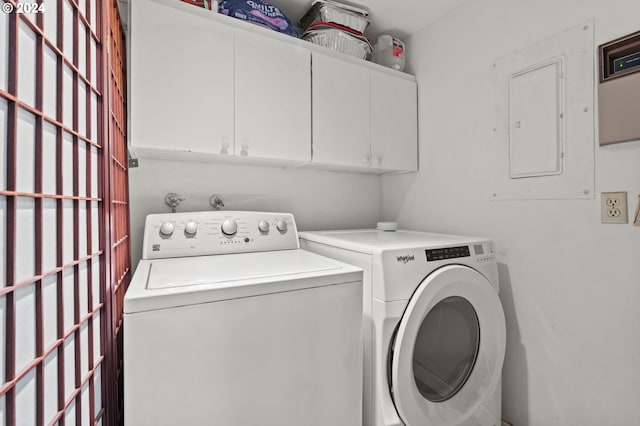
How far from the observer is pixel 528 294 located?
1.50 metres

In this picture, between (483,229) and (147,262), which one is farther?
(483,229)

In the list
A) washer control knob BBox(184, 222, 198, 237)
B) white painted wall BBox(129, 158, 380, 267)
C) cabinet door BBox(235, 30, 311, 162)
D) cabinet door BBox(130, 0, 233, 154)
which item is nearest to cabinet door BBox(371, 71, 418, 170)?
white painted wall BBox(129, 158, 380, 267)

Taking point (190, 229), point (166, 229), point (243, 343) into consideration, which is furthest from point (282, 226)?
point (243, 343)

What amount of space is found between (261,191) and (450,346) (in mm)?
1356

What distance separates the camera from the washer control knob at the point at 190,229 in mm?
1417

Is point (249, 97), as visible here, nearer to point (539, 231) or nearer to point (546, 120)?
point (546, 120)

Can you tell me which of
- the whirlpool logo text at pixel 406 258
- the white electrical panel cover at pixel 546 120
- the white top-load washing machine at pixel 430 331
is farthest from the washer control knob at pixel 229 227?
the white electrical panel cover at pixel 546 120

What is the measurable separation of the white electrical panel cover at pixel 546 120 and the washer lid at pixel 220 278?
1.07 metres

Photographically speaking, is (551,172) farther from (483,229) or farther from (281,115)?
(281,115)

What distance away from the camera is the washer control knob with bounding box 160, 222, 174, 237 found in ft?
4.55

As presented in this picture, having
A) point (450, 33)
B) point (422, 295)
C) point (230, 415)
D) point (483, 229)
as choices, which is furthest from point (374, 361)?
point (450, 33)

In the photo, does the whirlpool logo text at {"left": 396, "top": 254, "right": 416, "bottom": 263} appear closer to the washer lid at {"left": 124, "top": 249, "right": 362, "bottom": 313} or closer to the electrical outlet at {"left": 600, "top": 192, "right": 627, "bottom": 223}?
the washer lid at {"left": 124, "top": 249, "right": 362, "bottom": 313}

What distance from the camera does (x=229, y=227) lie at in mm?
1499

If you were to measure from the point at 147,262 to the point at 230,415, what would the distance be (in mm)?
719
